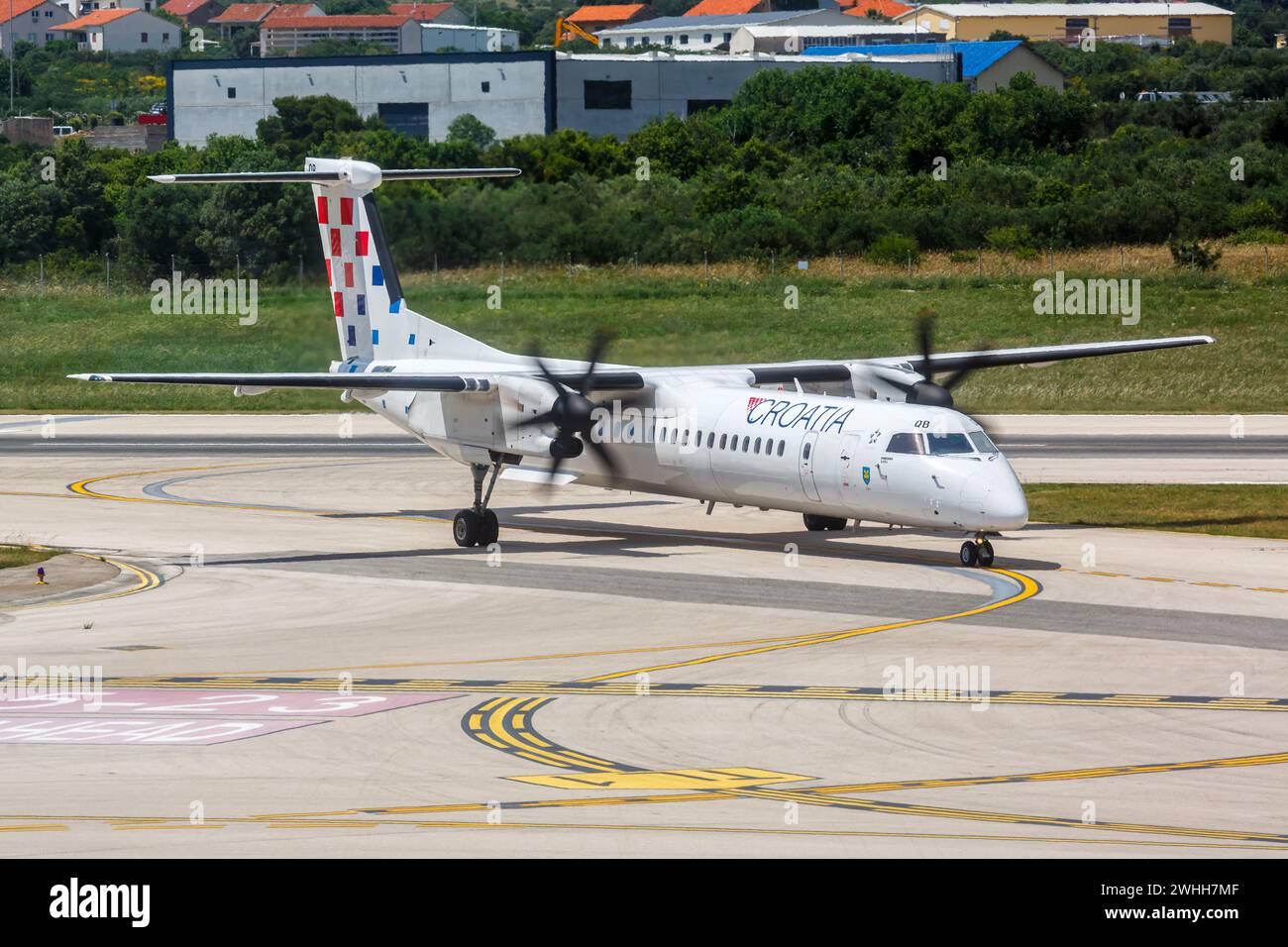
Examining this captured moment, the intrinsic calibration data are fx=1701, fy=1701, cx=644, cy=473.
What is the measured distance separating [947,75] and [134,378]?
4237 inches

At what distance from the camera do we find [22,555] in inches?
1291

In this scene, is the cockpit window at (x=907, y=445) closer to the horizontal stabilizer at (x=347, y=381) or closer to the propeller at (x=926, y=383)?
the propeller at (x=926, y=383)

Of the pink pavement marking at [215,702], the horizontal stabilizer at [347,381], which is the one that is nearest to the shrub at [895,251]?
the horizontal stabilizer at [347,381]

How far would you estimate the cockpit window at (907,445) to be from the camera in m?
30.3

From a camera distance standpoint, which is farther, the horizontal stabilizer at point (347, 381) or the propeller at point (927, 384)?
the propeller at point (927, 384)

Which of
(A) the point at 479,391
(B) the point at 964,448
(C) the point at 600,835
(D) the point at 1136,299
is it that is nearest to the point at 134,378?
(A) the point at 479,391

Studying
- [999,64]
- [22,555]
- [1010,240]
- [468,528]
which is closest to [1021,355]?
[468,528]

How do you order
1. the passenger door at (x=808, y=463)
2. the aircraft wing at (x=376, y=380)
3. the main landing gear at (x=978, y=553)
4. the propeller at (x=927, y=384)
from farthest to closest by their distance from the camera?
the propeller at (x=927, y=384) < the aircraft wing at (x=376, y=380) < the passenger door at (x=808, y=463) < the main landing gear at (x=978, y=553)

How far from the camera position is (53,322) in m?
74.2

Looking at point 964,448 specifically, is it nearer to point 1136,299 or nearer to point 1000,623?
point 1000,623

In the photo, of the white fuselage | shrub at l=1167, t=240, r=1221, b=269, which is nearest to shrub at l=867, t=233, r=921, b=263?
shrub at l=1167, t=240, r=1221, b=269

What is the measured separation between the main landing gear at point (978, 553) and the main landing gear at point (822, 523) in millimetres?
5050

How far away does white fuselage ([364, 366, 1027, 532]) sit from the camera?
29859 mm

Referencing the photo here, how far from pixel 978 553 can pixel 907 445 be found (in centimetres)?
248
